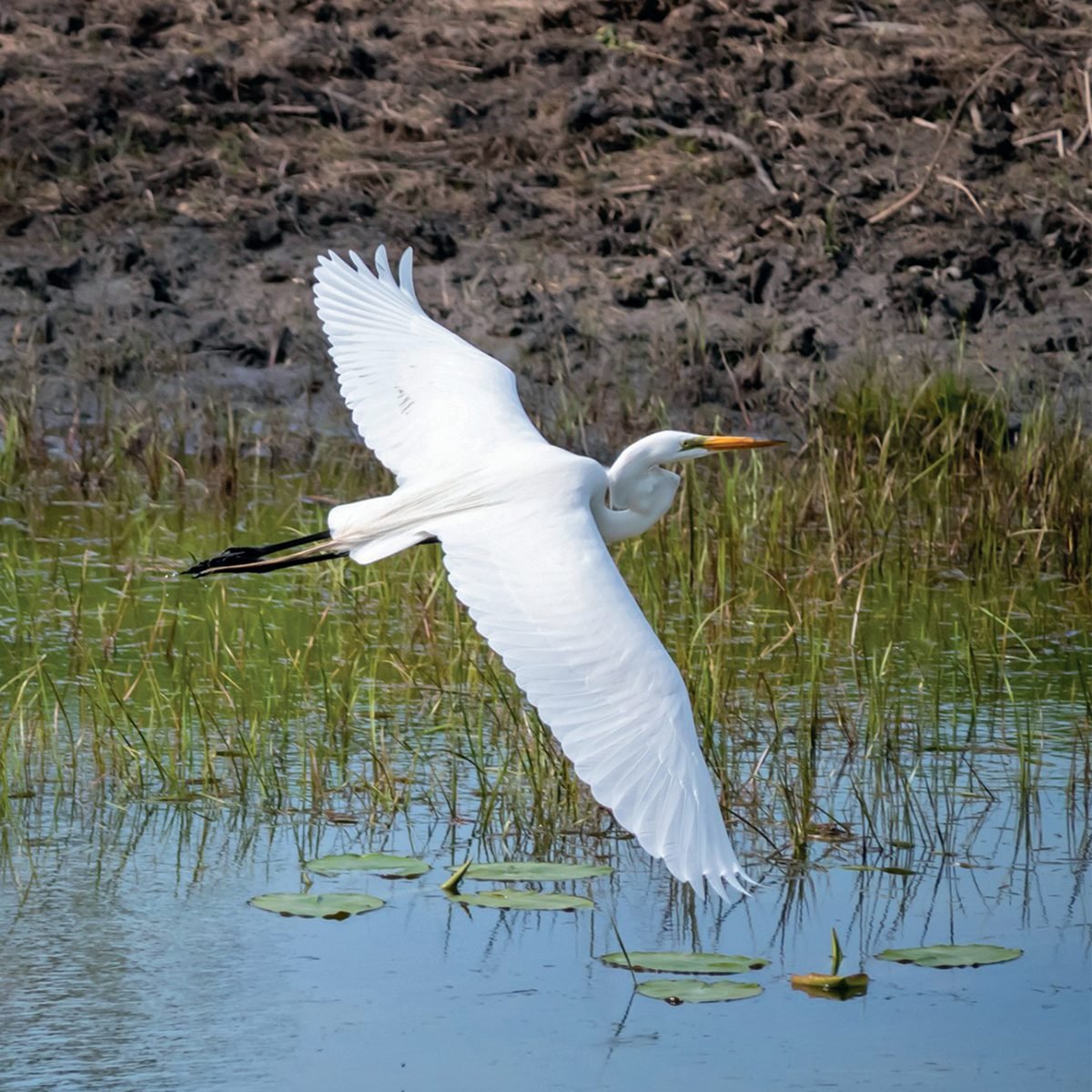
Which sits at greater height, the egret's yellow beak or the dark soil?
the dark soil

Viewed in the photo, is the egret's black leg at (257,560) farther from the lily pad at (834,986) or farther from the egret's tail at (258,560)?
the lily pad at (834,986)

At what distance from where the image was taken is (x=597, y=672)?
11.8ft

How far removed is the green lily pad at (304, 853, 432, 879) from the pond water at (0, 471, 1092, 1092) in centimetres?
3

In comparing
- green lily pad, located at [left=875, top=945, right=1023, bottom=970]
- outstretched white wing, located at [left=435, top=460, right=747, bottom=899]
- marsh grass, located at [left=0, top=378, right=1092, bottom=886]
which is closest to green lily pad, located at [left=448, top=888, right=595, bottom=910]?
marsh grass, located at [left=0, top=378, right=1092, bottom=886]

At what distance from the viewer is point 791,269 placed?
8.89 metres

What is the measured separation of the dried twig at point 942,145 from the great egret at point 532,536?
4178 mm

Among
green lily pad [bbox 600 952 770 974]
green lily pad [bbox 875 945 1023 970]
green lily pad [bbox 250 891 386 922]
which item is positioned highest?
green lily pad [bbox 250 891 386 922]

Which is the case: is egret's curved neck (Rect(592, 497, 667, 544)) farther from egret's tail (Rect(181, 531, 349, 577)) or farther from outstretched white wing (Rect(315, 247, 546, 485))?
egret's tail (Rect(181, 531, 349, 577))

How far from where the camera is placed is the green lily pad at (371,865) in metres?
4.11

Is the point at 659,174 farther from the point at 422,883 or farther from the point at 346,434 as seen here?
the point at 422,883

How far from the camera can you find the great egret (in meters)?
3.42

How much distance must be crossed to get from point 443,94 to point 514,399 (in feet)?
17.1

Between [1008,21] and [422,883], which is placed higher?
[1008,21]

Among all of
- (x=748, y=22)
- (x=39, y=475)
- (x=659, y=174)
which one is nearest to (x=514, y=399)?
(x=39, y=475)
